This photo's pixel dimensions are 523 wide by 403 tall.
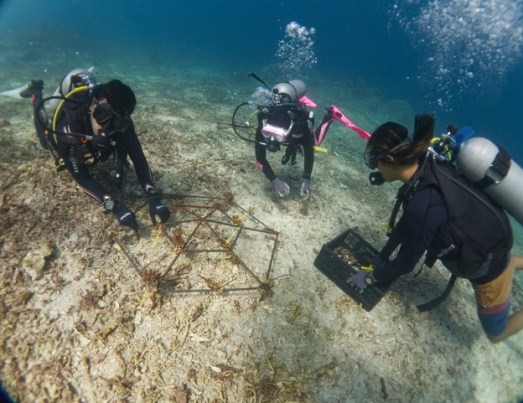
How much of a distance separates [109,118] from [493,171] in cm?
465

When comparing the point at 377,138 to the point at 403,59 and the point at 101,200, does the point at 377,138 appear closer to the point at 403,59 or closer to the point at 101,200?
the point at 101,200

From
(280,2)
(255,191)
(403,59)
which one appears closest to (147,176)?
(255,191)

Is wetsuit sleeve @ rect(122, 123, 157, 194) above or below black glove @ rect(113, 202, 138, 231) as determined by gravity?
above

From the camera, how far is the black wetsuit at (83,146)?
13.1 feet

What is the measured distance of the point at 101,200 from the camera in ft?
14.2

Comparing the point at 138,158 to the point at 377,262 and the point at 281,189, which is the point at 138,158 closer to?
the point at 281,189

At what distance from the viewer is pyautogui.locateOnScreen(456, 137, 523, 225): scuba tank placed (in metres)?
3.16

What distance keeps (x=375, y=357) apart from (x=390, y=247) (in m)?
1.51

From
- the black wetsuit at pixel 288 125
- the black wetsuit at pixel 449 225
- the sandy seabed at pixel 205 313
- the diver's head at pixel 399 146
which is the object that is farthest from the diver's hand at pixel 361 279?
the black wetsuit at pixel 288 125

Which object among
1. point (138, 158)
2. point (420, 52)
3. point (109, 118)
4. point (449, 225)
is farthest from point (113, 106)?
point (420, 52)

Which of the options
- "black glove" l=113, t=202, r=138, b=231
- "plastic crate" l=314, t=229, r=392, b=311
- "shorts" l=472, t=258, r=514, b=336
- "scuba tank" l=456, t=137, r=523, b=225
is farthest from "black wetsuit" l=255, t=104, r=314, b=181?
"shorts" l=472, t=258, r=514, b=336

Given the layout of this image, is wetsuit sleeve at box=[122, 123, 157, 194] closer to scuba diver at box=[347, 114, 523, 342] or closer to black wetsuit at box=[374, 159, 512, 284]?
scuba diver at box=[347, 114, 523, 342]

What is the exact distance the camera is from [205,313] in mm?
3748

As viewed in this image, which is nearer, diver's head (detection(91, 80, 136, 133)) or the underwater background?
diver's head (detection(91, 80, 136, 133))
